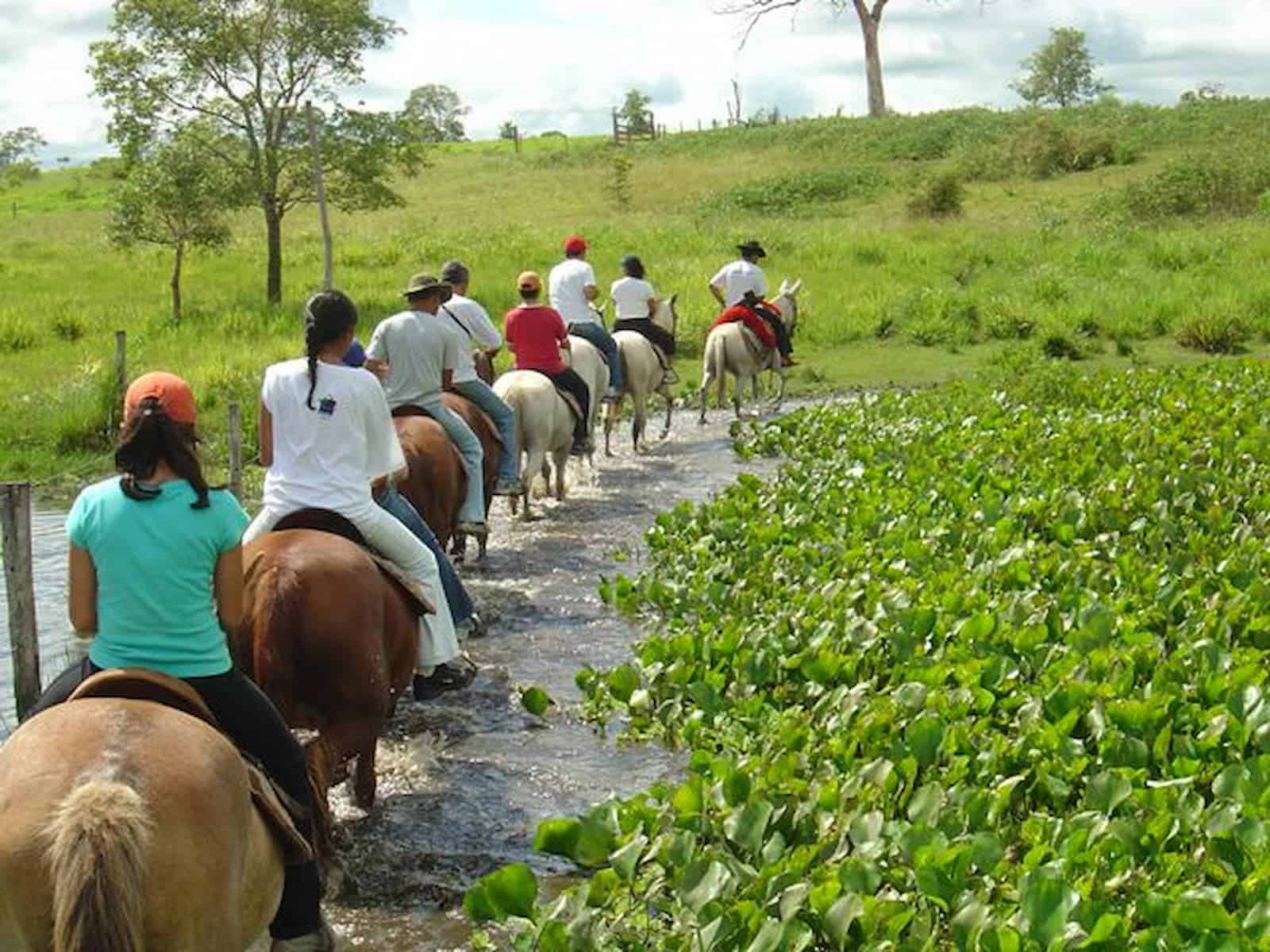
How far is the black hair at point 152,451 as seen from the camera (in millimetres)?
4938

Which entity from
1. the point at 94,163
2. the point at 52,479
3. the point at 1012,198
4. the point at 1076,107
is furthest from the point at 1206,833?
the point at 94,163

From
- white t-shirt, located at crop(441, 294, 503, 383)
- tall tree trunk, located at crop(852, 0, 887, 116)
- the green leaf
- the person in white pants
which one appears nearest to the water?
the green leaf

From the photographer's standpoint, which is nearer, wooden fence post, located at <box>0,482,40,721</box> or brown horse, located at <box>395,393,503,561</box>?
wooden fence post, located at <box>0,482,40,721</box>

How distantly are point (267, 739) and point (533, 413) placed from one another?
8.99m

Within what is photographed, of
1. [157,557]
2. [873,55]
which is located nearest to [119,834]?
[157,557]

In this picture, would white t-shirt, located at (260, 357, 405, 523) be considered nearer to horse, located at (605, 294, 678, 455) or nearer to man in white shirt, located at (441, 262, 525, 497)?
man in white shirt, located at (441, 262, 525, 497)

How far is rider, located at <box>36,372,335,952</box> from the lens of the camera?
16.3ft

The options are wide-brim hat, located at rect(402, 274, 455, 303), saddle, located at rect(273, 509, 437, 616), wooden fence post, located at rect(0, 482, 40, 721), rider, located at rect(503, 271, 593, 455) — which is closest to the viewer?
saddle, located at rect(273, 509, 437, 616)

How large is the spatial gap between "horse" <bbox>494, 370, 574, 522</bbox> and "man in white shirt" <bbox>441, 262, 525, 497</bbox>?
34.1 inches

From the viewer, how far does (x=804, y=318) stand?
27.1 meters

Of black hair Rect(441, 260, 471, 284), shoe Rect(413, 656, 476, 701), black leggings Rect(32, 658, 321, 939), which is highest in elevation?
black hair Rect(441, 260, 471, 284)

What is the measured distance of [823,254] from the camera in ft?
107

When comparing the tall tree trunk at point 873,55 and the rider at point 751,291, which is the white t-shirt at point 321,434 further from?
the tall tree trunk at point 873,55

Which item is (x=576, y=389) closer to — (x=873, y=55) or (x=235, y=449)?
(x=235, y=449)
